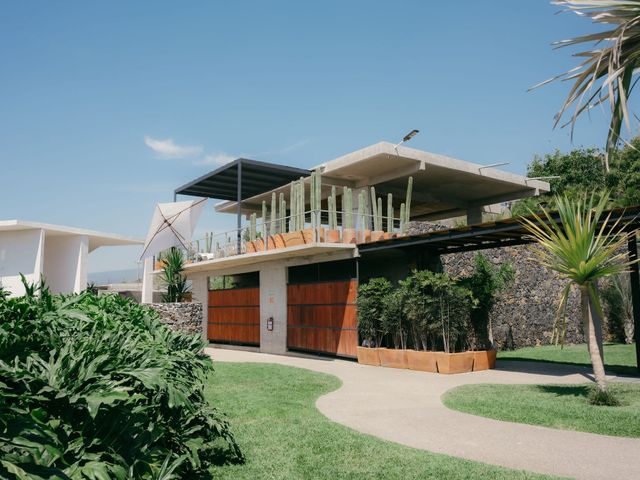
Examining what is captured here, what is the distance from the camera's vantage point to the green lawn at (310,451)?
191 inches

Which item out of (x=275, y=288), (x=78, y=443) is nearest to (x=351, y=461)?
(x=78, y=443)

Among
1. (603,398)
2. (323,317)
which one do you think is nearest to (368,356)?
(323,317)

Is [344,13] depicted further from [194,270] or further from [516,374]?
[194,270]

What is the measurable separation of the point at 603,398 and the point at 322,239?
369 inches

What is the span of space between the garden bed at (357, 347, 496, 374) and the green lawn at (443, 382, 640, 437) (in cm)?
232

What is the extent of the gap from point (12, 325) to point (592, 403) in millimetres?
8212

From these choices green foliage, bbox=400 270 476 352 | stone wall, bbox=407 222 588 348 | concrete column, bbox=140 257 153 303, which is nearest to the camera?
green foliage, bbox=400 270 476 352

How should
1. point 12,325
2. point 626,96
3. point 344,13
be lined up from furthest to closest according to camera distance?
point 344,13 → point 626,96 → point 12,325

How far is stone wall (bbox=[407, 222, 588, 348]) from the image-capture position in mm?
19281

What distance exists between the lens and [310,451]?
5637 millimetres

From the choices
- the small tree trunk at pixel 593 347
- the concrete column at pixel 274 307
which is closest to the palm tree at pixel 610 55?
the small tree trunk at pixel 593 347

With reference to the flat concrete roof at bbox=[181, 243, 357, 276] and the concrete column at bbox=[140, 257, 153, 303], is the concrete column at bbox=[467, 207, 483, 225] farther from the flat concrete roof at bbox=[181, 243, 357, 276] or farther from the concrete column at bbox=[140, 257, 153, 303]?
the concrete column at bbox=[140, 257, 153, 303]

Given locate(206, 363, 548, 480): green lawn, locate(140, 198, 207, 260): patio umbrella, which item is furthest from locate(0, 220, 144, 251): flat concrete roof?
locate(206, 363, 548, 480): green lawn

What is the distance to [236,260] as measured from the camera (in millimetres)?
20156
